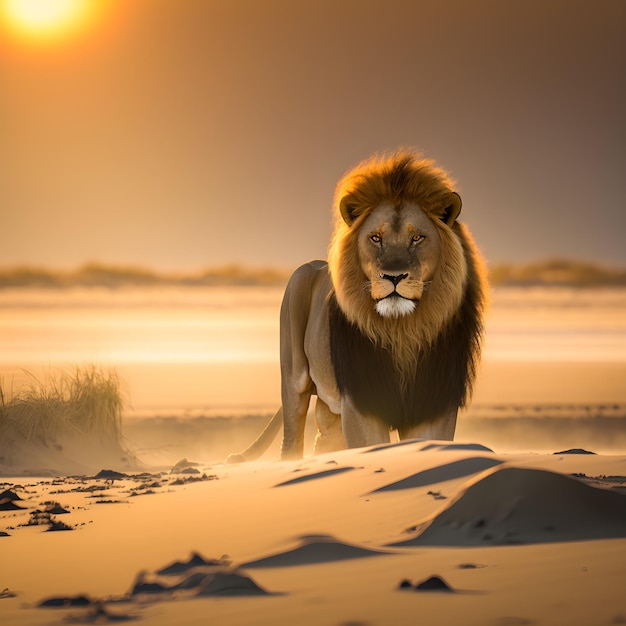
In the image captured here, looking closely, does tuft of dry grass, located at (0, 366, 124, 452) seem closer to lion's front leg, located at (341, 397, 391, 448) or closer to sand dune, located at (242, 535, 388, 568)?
lion's front leg, located at (341, 397, 391, 448)

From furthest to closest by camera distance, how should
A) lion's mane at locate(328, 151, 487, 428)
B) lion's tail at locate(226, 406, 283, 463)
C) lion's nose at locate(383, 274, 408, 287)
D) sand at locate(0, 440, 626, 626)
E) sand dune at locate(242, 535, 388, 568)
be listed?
lion's tail at locate(226, 406, 283, 463) < lion's mane at locate(328, 151, 487, 428) < lion's nose at locate(383, 274, 408, 287) < sand dune at locate(242, 535, 388, 568) < sand at locate(0, 440, 626, 626)

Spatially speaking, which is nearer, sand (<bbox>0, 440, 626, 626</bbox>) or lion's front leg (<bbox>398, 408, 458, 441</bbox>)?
sand (<bbox>0, 440, 626, 626</bbox>)

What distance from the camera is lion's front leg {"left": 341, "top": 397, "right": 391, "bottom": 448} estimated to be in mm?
7203

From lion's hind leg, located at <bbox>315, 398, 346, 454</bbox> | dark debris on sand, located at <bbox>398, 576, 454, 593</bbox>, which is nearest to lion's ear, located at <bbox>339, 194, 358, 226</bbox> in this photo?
lion's hind leg, located at <bbox>315, 398, 346, 454</bbox>

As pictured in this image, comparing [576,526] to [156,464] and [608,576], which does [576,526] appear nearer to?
[608,576]

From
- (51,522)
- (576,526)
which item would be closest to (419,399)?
(51,522)

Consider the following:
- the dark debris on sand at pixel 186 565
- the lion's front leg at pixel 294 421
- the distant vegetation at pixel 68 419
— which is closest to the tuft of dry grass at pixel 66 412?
the distant vegetation at pixel 68 419

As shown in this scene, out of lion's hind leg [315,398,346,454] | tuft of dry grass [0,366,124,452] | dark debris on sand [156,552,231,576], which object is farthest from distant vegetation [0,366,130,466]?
dark debris on sand [156,552,231,576]

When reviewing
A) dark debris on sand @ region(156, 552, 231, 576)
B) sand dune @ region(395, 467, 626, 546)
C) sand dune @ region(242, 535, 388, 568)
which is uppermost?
sand dune @ region(395, 467, 626, 546)

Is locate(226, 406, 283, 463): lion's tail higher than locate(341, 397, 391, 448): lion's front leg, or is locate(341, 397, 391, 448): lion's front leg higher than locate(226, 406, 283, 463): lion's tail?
locate(341, 397, 391, 448): lion's front leg

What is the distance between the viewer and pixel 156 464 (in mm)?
10930

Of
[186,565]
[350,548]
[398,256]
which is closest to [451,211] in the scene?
[398,256]

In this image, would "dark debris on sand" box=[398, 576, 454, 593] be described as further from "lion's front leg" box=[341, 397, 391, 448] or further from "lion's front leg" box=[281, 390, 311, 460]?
"lion's front leg" box=[281, 390, 311, 460]

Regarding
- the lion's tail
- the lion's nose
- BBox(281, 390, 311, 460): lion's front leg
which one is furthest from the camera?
the lion's tail
